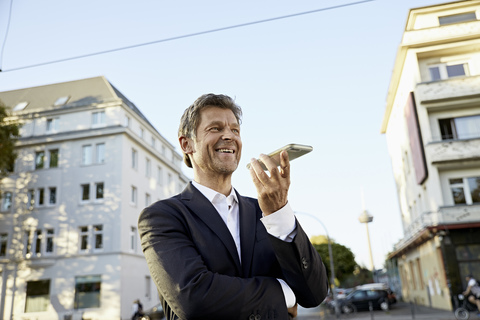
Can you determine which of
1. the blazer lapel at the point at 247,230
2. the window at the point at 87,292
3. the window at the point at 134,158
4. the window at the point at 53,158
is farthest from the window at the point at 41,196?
the blazer lapel at the point at 247,230

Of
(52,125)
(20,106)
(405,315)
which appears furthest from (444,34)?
(20,106)

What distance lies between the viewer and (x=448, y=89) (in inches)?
990

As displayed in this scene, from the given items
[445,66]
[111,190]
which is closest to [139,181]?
[111,190]

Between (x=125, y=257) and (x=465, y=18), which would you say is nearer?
(x=465, y=18)

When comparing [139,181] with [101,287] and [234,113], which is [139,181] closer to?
[101,287]

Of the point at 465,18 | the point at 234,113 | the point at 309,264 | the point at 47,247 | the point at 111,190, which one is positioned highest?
the point at 465,18

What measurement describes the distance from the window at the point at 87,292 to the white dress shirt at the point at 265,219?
29.6 meters

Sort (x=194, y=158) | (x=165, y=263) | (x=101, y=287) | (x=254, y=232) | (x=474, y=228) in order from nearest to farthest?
(x=165, y=263) → (x=254, y=232) → (x=194, y=158) → (x=474, y=228) → (x=101, y=287)

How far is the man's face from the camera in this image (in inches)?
92.5

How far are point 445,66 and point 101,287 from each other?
27.0 m

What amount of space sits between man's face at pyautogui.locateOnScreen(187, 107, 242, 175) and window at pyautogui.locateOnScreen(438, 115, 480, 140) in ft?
86.2

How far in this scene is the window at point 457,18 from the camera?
26.3m

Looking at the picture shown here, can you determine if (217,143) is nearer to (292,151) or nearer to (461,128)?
(292,151)

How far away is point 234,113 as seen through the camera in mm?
2496
